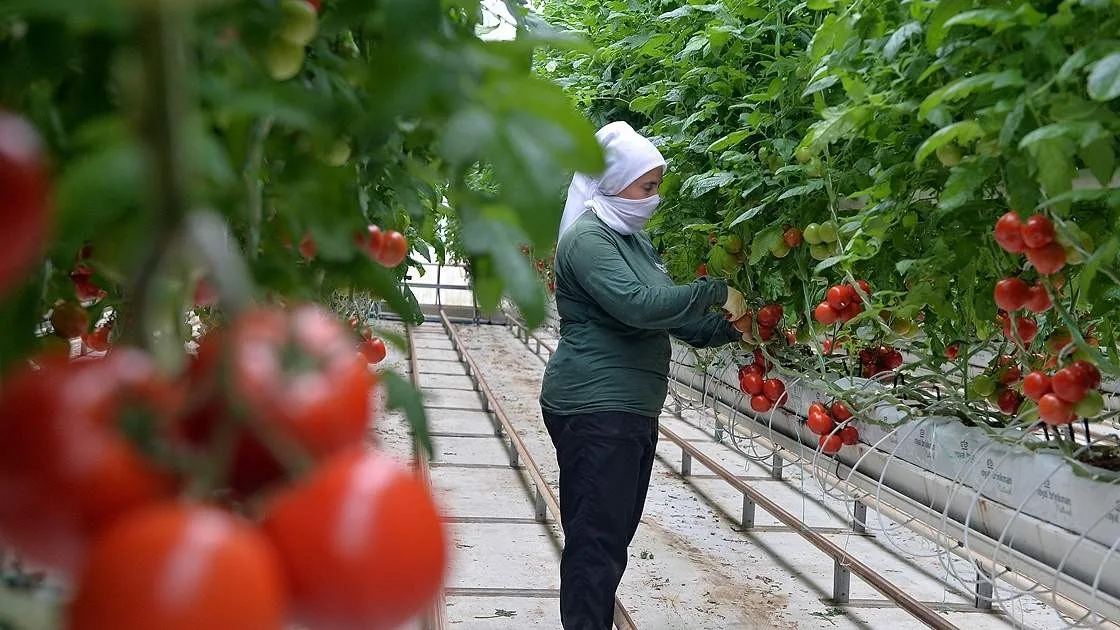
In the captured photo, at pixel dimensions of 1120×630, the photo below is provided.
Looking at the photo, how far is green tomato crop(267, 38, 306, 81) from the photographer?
50 centimetres

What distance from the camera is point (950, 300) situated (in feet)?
7.61

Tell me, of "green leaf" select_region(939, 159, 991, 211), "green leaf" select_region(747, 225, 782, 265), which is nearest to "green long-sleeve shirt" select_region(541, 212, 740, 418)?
"green leaf" select_region(747, 225, 782, 265)

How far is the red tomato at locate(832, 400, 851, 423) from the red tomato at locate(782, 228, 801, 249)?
0.46 m

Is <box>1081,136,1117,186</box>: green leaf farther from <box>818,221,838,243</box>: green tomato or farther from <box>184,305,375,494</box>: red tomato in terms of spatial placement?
<box>184,305,375,494</box>: red tomato

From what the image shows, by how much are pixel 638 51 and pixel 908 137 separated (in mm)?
1705

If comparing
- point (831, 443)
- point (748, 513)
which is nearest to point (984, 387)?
point (831, 443)

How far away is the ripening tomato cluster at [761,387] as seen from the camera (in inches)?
125

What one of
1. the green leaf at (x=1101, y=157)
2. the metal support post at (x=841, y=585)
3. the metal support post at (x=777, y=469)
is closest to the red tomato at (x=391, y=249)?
the green leaf at (x=1101, y=157)

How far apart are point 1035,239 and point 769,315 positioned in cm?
148

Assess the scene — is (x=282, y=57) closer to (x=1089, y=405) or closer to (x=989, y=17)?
(x=989, y=17)

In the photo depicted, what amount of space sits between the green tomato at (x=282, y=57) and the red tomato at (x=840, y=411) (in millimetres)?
2361

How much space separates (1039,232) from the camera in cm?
161

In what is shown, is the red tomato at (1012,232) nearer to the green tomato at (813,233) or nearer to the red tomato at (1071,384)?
the red tomato at (1071,384)

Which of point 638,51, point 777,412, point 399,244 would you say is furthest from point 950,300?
point 638,51
